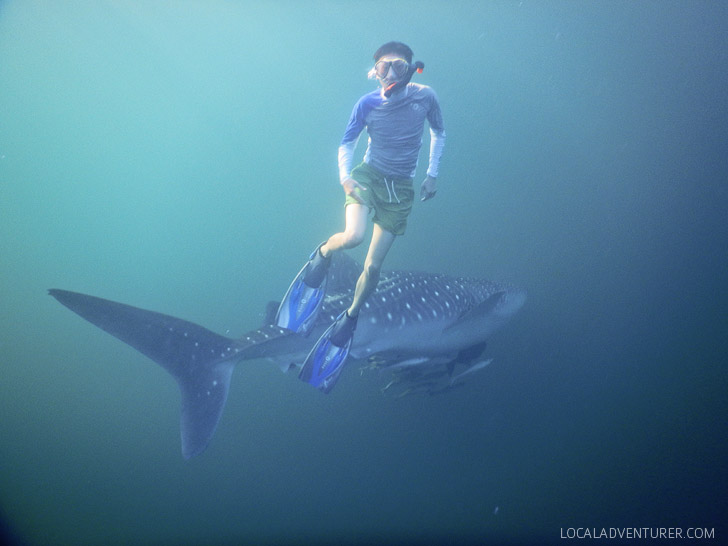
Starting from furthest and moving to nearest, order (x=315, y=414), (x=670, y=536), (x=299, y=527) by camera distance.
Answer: (x=315, y=414) → (x=299, y=527) → (x=670, y=536)

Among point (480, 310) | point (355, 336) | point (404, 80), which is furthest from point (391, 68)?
point (480, 310)

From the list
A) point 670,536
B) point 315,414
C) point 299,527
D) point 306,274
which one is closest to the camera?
point 306,274

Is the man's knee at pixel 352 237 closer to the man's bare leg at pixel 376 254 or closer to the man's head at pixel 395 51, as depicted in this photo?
the man's bare leg at pixel 376 254

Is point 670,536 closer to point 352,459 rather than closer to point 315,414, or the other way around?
point 352,459

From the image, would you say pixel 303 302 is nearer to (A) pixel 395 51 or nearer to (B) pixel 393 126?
(B) pixel 393 126

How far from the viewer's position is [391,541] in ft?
18.4

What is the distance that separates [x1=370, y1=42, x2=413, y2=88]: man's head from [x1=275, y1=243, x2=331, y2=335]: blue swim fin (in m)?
1.99

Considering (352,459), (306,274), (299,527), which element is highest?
(306,274)

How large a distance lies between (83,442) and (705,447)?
40.3ft

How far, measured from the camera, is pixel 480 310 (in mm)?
5410

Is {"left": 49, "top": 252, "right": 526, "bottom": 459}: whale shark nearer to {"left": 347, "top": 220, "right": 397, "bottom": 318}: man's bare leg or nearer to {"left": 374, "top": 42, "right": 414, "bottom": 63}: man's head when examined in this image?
{"left": 347, "top": 220, "right": 397, "bottom": 318}: man's bare leg

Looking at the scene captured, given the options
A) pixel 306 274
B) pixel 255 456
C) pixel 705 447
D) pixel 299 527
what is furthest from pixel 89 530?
pixel 705 447

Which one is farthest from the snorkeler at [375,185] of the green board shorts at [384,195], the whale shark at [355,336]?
the whale shark at [355,336]

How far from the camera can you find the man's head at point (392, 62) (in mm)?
3320
